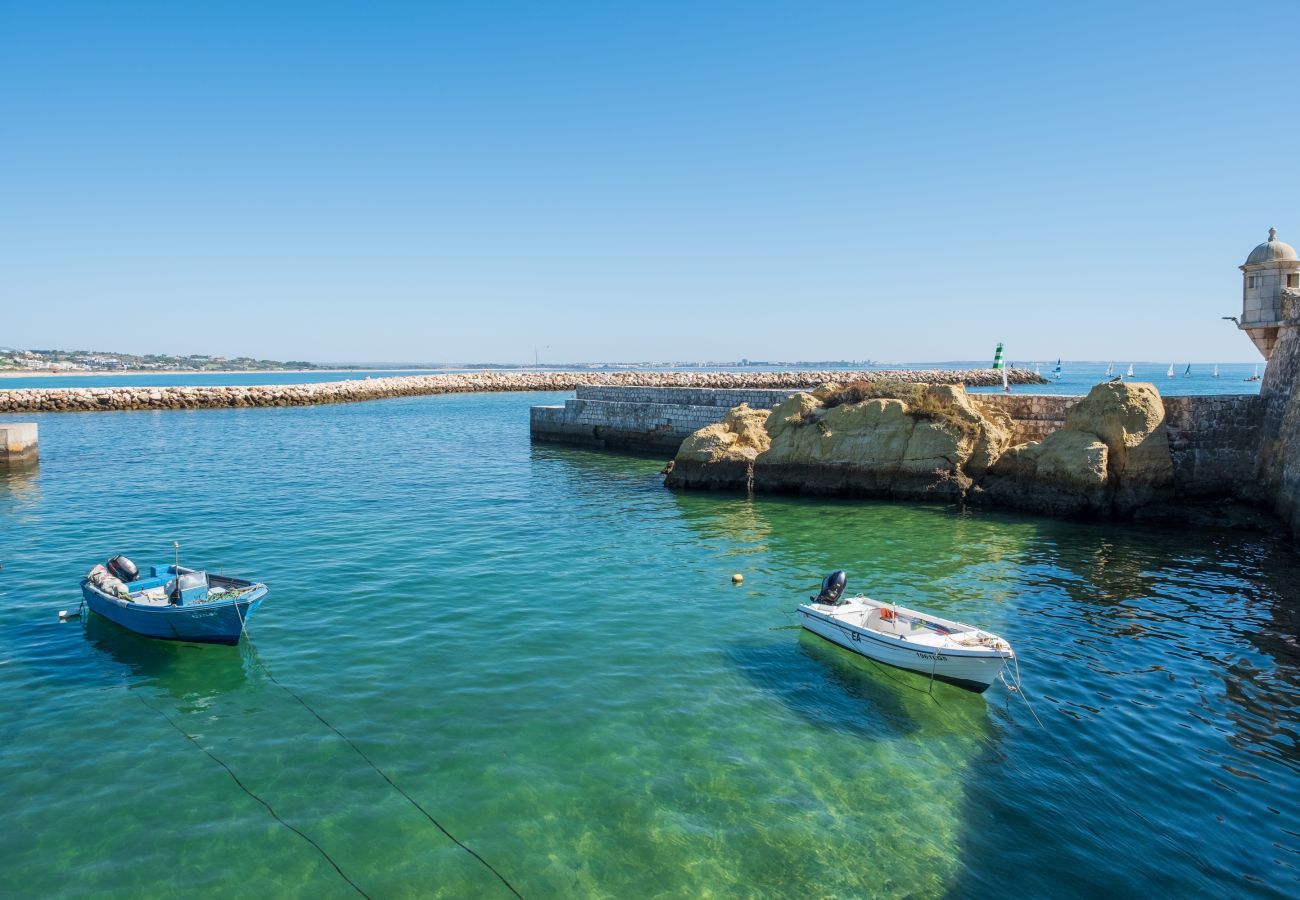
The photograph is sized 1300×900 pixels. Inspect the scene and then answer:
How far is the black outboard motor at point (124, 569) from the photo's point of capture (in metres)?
14.1

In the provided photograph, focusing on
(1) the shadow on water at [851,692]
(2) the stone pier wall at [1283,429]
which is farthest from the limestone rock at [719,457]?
(2) the stone pier wall at [1283,429]

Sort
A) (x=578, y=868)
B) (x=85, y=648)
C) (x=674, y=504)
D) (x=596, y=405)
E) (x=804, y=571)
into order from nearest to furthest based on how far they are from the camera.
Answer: (x=578, y=868) < (x=85, y=648) < (x=804, y=571) < (x=674, y=504) < (x=596, y=405)

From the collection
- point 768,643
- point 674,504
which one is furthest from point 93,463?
point 768,643

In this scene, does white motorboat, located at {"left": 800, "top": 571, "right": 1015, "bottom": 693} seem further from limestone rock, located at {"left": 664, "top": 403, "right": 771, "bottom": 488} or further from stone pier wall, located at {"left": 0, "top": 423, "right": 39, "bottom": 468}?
stone pier wall, located at {"left": 0, "top": 423, "right": 39, "bottom": 468}

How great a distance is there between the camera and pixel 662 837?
311 inches

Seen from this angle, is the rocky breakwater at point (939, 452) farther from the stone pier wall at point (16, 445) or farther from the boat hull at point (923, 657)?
the stone pier wall at point (16, 445)

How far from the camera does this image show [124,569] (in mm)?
14133

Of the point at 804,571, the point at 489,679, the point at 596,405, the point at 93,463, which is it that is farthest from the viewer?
the point at 596,405

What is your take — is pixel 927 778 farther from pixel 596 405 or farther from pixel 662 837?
pixel 596 405

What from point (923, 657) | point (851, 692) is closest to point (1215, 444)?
point (923, 657)

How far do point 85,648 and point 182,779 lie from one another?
572 cm

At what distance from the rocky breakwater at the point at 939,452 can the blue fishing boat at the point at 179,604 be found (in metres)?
16.7

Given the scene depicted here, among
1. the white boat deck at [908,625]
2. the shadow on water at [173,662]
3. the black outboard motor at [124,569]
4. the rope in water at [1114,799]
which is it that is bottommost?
the rope in water at [1114,799]

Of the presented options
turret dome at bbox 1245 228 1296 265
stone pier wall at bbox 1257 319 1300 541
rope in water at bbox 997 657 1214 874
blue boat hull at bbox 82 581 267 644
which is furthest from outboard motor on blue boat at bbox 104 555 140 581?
turret dome at bbox 1245 228 1296 265
